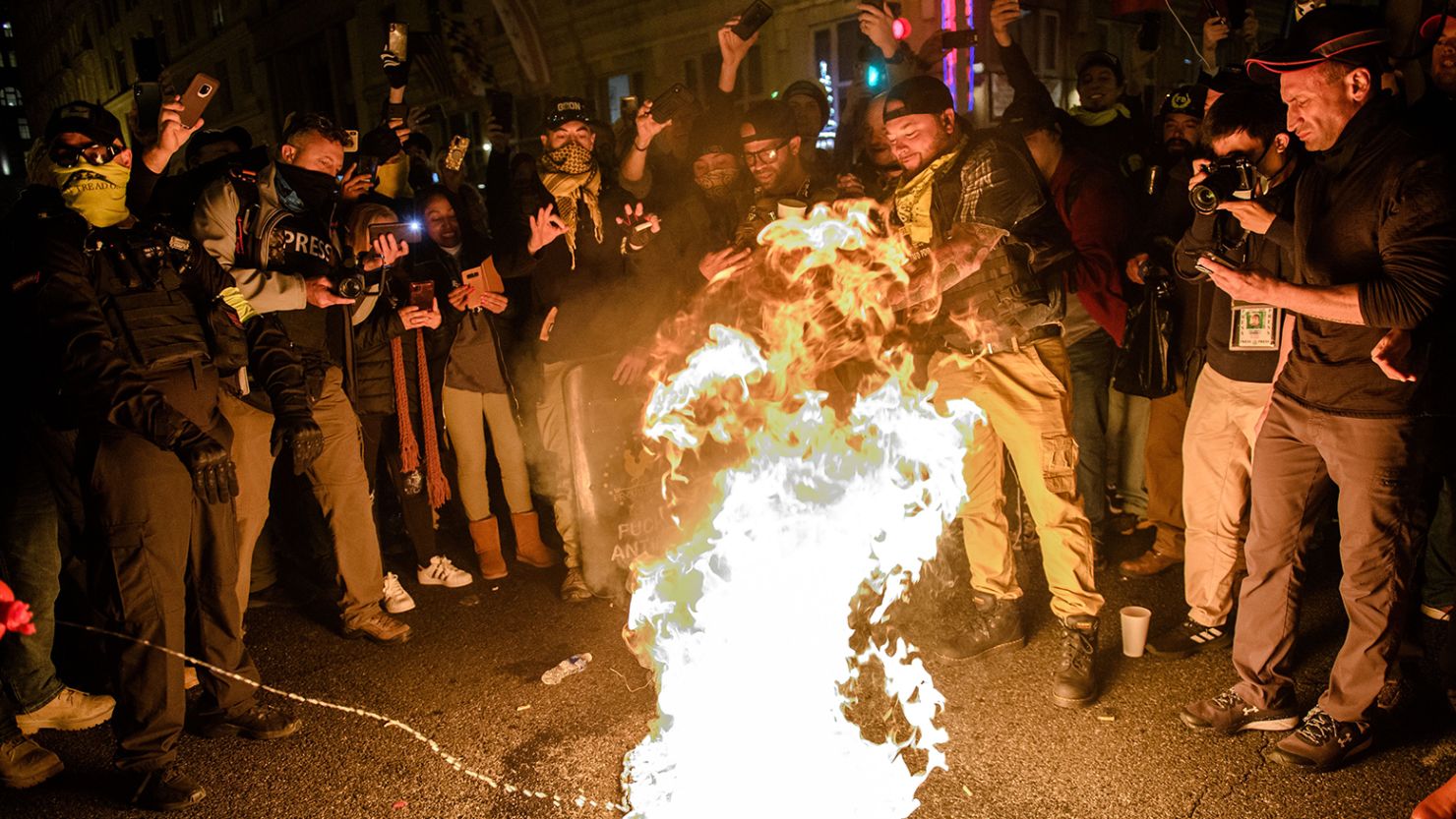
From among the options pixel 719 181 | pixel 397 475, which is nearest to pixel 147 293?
pixel 397 475

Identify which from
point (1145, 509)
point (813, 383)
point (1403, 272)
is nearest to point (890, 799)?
point (813, 383)

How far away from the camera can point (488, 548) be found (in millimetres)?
6480

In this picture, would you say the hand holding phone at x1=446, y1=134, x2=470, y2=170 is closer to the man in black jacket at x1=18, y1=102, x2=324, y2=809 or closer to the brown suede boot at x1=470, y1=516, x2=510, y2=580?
the brown suede boot at x1=470, y1=516, x2=510, y2=580

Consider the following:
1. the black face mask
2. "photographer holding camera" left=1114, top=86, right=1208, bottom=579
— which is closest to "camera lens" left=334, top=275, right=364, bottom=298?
the black face mask

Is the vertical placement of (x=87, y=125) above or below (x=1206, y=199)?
above

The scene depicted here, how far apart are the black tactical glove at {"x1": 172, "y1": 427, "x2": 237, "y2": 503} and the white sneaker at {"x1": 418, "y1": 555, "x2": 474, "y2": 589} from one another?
2.61 metres

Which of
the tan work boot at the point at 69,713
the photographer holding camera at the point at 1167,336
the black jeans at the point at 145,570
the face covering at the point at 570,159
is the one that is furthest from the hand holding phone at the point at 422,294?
the photographer holding camera at the point at 1167,336

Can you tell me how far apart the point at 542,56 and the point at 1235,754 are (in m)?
13.9

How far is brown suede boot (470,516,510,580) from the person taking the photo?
646 cm

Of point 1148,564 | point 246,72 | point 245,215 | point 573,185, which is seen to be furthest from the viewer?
point 246,72

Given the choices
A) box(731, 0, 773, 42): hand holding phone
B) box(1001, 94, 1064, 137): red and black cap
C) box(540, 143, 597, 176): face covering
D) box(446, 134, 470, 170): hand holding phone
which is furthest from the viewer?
box(446, 134, 470, 170): hand holding phone

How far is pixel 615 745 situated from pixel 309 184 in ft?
11.6

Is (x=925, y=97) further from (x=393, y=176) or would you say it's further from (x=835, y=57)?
(x=835, y=57)

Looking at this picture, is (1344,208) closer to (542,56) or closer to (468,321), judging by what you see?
(468,321)
